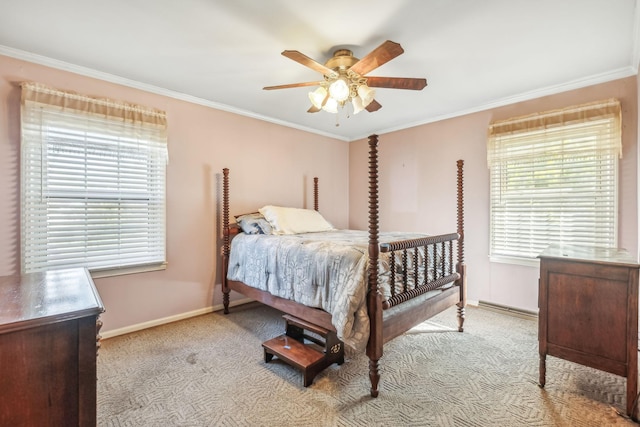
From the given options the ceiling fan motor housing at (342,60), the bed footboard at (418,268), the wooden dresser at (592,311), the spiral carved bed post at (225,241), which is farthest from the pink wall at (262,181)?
the ceiling fan motor housing at (342,60)

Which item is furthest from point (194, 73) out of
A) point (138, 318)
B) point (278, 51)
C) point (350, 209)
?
point (350, 209)

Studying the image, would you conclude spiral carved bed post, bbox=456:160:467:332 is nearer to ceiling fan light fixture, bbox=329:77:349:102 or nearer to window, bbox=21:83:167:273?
ceiling fan light fixture, bbox=329:77:349:102

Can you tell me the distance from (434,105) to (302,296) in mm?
2642

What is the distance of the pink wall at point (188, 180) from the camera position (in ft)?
7.41

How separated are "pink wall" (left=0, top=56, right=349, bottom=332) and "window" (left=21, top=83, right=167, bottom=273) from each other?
0.31 feet

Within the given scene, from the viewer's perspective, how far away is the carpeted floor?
165 centimetres

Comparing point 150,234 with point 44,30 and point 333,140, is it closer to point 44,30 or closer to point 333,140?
point 44,30

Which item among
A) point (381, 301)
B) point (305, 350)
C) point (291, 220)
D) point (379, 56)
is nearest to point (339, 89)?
point (379, 56)

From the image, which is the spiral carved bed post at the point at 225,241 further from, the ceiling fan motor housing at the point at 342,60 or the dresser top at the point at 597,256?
the dresser top at the point at 597,256

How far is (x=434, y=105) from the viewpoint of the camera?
3.38 metres

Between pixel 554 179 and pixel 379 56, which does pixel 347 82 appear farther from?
pixel 554 179

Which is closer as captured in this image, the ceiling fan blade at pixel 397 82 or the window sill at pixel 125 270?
the ceiling fan blade at pixel 397 82

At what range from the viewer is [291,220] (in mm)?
3352

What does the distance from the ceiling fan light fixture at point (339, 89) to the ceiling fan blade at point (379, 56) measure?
0.11 meters
